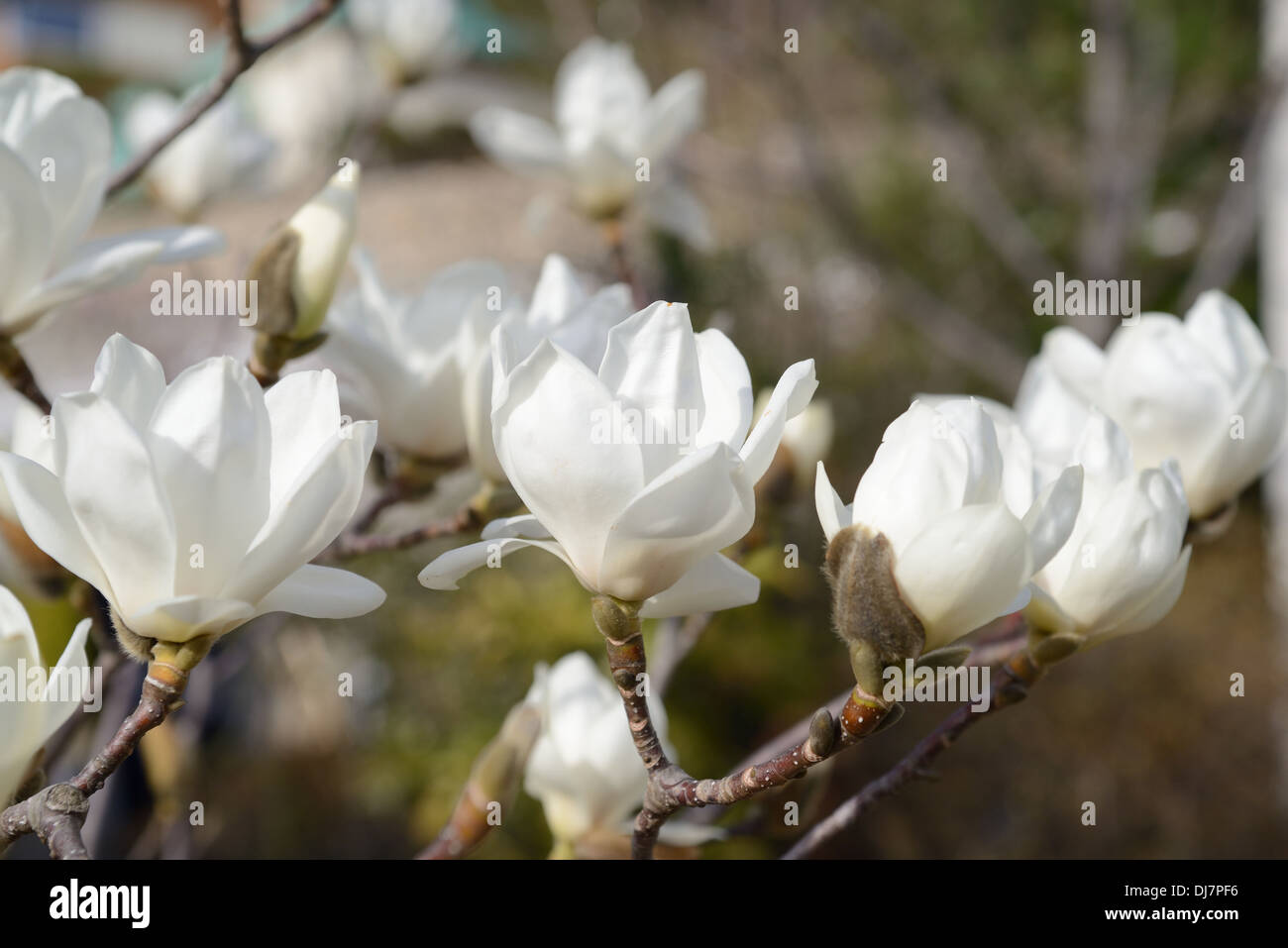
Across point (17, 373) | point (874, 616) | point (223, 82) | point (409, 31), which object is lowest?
point (874, 616)

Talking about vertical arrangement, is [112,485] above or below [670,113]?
below

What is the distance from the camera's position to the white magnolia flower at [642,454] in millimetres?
353

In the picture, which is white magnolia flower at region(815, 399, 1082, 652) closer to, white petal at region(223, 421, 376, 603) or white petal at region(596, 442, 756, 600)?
white petal at region(596, 442, 756, 600)

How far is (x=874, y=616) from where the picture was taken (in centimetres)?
36

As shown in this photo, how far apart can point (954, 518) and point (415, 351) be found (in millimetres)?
331

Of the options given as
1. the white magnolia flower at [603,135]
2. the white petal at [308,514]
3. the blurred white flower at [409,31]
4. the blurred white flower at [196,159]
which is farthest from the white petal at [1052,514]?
the blurred white flower at [409,31]

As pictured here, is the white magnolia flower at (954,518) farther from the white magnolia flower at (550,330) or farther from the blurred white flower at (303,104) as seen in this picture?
the blurred white flower at (303,104)

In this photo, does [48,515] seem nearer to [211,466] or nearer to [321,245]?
[211,466]

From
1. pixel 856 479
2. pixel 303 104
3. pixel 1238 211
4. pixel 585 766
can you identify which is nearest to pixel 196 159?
pixel 585 766

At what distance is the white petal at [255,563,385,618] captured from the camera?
0.37 m

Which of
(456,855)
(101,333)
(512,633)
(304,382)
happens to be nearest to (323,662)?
(512,633)

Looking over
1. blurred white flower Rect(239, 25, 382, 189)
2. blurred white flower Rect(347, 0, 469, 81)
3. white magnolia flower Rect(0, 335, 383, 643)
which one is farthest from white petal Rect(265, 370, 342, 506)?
blurred white flower Rect(239, 25, 382, 189)

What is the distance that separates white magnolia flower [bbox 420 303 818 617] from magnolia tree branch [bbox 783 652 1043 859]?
0.38 feet
